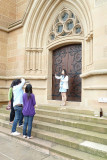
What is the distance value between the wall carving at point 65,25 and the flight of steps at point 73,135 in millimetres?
3423

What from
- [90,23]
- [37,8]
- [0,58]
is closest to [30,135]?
[90,23]

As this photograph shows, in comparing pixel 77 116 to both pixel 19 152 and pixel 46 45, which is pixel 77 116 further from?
pixel 46 45

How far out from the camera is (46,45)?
22.8 ft

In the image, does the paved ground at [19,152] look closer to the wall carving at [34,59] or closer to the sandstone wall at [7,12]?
the wall carving at [34,59]

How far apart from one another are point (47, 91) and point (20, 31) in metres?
3.28

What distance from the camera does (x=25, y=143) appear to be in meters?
3.41

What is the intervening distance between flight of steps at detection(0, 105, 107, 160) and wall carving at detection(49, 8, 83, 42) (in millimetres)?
3423

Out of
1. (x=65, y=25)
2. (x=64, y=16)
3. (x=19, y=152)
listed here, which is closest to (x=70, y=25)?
(x=65, y=25)

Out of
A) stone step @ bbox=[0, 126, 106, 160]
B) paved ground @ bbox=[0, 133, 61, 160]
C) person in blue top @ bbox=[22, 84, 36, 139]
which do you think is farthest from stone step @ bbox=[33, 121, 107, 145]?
paved ground @ bbox=[0, 133, 61, 160]

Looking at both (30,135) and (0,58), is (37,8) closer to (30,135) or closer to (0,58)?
(0,58)

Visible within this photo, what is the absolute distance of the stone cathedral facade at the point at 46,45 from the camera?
5.71 m

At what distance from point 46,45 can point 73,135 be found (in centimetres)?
474

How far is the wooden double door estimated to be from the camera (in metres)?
6.02

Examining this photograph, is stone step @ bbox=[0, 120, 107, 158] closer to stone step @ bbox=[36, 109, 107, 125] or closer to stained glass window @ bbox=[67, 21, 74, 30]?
stone step @ bbox=[36, 109, 107, 125]
